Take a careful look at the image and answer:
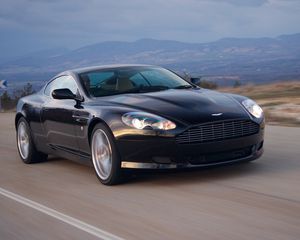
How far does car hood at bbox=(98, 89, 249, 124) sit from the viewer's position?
23.0 ft

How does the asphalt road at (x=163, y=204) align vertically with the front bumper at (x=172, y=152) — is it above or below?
below

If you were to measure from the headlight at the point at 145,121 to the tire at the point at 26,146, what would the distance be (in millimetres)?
2961

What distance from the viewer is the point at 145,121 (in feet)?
22.9

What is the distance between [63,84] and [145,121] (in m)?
2.39

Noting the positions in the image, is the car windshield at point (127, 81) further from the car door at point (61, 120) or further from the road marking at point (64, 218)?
the road marking at point (64, 218)

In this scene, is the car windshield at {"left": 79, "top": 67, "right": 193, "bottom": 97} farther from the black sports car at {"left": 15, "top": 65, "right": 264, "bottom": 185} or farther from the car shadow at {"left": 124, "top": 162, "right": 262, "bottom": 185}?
the car shadow at {"left": 124, "top": 162, "right": 262, "bottom": 185}

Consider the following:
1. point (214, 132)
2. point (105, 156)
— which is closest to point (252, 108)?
point (214, 132)

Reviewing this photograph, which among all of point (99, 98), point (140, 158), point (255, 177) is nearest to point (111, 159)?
point (140, 158)

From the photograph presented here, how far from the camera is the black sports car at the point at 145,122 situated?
6922 millimetres

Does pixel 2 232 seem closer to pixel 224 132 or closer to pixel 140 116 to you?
pixel 140 116

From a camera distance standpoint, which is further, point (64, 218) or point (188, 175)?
point (188, 175)

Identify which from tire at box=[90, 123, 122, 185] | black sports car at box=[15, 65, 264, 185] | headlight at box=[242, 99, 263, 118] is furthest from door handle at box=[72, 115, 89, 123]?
headlight at box=[242, 99, 263, 118]

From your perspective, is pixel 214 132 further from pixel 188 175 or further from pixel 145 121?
pixel 188 175

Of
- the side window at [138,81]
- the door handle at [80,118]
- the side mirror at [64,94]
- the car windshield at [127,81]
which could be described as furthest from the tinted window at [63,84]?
the side window at [138,81]
